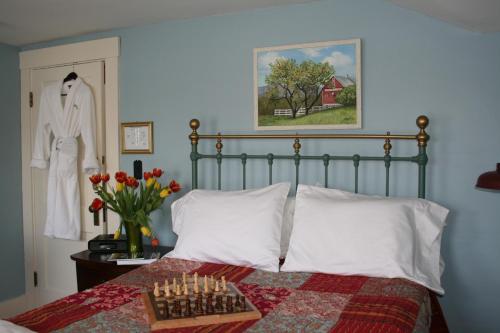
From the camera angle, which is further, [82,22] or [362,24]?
[82,22]

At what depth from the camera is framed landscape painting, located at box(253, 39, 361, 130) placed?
2727 millimetres

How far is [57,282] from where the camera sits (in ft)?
12.4

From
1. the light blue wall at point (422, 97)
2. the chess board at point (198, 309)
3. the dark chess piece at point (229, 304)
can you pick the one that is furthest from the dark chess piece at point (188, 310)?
the light blue wall at point (422, 97)

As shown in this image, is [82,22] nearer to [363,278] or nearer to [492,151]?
[363,278]

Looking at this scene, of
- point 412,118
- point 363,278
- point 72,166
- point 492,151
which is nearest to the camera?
point 363,278

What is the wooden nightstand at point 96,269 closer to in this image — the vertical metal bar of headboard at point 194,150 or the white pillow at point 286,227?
the vertical metal bar of headboard at point 194,150

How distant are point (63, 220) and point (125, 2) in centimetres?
169

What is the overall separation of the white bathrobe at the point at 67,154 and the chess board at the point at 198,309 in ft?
6.24

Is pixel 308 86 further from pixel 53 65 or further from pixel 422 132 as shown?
pixel 53 65

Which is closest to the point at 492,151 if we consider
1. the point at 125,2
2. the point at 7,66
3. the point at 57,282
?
the point at 125,2

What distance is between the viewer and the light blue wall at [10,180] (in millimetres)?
3754

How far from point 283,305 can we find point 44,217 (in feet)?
8.97

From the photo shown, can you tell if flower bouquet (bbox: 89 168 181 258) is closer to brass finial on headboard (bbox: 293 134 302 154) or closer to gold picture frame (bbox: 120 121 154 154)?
gold picture frame (bbox: 120 121 154 154)

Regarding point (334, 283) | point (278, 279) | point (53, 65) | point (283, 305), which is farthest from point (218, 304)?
point (53, 65)
